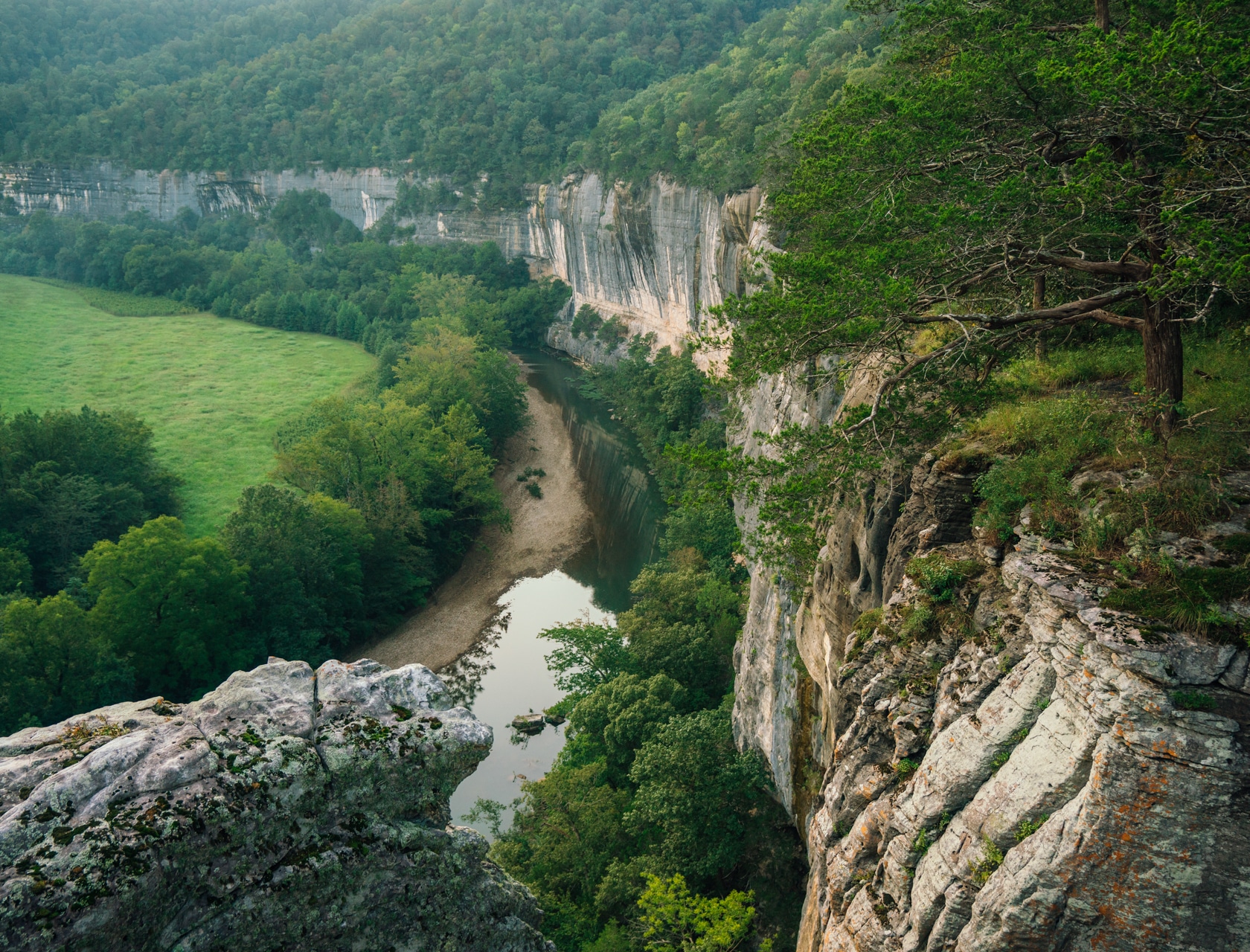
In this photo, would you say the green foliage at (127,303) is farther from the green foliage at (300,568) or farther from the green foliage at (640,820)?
the green foliage at (640,820)

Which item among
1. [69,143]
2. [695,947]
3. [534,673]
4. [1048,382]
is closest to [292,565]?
[534,673]

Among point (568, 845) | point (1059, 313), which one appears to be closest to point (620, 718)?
point (568, 845)

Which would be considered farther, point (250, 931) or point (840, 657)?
point (840, 657)

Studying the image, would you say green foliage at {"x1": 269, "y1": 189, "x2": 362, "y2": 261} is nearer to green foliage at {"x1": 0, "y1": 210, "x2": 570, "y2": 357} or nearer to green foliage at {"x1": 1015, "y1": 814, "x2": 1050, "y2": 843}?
green foliage at {"x1": 0, "y1": 210, "x2": 570, "y2": 357}

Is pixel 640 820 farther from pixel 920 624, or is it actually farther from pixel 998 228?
pixel 998 228

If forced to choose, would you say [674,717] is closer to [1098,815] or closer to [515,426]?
[1098,815]

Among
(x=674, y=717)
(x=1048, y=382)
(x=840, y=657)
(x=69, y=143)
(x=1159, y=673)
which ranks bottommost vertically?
(x=674, y=717)

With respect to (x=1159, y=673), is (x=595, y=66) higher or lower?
higher

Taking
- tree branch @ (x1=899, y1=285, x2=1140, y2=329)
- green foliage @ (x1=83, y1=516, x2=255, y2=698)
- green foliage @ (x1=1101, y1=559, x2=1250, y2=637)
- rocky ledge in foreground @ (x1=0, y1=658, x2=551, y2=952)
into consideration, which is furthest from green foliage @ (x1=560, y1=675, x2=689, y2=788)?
green foliage @ (x1=1101, y1=559, x2=1250, y2=637)
